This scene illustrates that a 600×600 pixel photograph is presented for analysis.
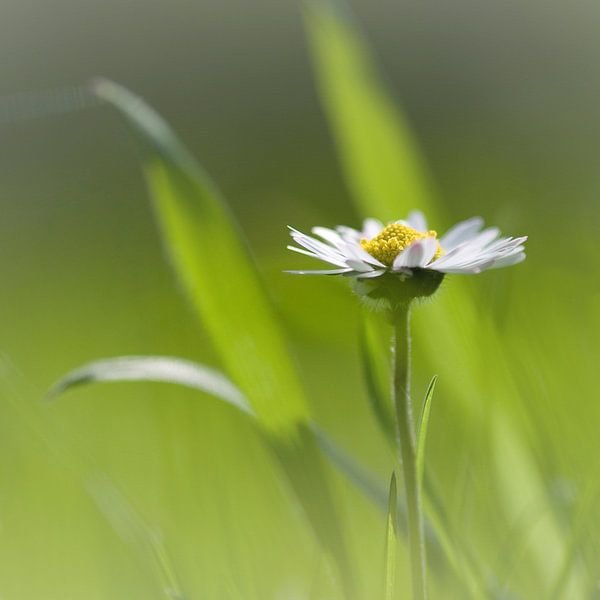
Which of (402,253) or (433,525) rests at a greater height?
(402,253)

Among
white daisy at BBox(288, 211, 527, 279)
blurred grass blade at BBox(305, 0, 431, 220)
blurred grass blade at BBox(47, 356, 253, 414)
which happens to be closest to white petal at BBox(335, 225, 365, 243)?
white daisy at BBox(288, 211, 527, 279)

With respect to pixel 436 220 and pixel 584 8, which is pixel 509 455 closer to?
pixel 436 220

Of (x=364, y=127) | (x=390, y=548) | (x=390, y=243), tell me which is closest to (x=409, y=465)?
(x=390, y=548)

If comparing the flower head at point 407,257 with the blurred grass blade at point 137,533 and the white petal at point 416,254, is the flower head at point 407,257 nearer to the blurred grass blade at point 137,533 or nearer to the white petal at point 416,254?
the white petal at point 416,254

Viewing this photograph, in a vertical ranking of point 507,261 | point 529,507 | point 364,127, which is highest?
point 364,127

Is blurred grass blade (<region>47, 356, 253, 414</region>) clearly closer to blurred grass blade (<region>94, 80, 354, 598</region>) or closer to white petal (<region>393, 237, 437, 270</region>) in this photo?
blurred grass blade (<region>94, 80, 354, 598</region>)

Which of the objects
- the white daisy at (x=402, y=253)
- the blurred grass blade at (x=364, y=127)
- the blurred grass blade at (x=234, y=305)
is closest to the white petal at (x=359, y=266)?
the white daisy at (x=402, y=253)

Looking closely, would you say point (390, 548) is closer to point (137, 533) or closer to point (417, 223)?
point (137, 533)
